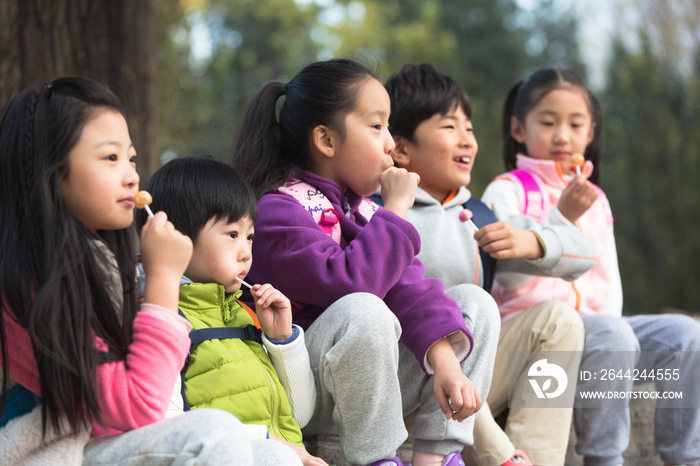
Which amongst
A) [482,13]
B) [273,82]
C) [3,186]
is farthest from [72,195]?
[482,13]

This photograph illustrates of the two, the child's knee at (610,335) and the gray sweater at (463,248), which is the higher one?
the gray sweater at (463,248)

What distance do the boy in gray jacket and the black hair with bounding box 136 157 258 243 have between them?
2.94ft

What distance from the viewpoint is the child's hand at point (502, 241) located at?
2.34 metres

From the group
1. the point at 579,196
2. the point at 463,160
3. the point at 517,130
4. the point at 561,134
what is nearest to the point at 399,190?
the point at 463,160

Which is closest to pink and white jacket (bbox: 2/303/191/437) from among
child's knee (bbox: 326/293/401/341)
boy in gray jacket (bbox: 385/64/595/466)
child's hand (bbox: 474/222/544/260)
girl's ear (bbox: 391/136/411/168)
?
child's knee (bbox: 326/293/401/341)

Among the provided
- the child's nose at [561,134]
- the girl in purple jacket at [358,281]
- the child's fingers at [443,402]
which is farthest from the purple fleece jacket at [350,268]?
the child's nose at [561,134]

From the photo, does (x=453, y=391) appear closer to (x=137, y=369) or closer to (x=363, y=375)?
(x=363, y=375)

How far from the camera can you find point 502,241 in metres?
2.34

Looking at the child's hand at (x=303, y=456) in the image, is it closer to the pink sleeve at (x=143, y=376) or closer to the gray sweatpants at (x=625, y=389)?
the pink sleeve at (x=143, y=376)

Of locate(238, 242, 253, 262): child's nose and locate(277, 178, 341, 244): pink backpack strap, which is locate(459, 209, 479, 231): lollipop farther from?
locate(238, 242, 253, 262): child's nose

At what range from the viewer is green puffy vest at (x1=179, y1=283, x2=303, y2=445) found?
1.67m

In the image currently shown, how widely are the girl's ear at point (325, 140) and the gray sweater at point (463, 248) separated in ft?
1.63

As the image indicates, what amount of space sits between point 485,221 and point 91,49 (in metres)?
2.24

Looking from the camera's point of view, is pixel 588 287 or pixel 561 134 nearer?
pixel 588 287
